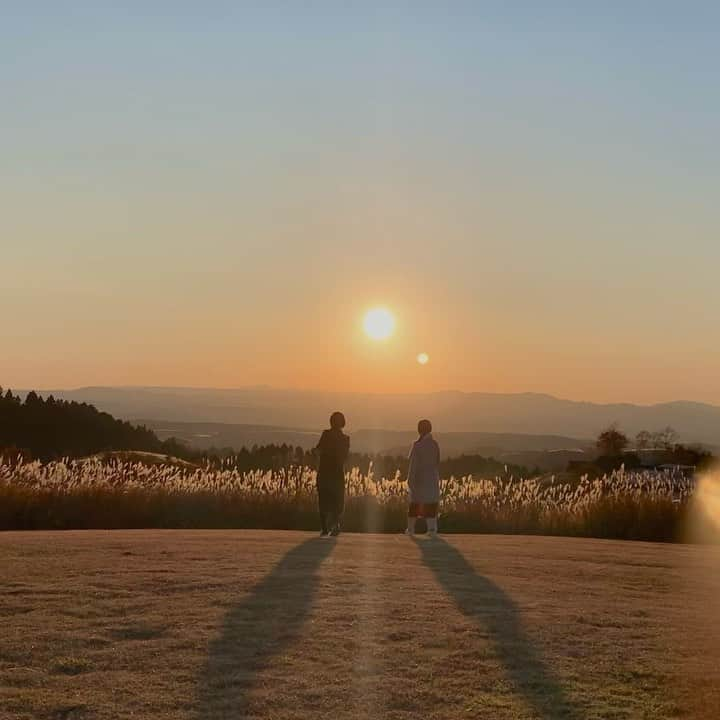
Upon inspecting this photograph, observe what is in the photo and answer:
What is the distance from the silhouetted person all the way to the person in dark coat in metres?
1.06

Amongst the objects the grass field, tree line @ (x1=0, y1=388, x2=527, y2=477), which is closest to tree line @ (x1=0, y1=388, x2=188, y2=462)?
tree line @ (x1=0, y1=388, x2=527, y2=477)

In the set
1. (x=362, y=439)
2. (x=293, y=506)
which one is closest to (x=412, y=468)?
(x=293, y=506)

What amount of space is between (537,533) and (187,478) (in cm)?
614

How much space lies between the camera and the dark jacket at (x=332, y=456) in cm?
1516

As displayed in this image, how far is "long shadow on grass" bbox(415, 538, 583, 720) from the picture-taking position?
20.7ft

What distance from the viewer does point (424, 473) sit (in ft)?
51.6

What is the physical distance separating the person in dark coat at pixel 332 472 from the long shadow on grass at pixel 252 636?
4436 mm

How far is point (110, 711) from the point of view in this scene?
6082mm

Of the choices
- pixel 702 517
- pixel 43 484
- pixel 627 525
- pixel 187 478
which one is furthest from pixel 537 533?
pixel 43 484

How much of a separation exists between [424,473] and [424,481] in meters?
0.11

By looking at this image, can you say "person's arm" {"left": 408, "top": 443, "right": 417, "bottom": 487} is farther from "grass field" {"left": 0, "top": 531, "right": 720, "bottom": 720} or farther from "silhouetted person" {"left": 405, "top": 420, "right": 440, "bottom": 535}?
"grass field" {"left": 0, "top": 531, "right": 720, "bottom": 720}

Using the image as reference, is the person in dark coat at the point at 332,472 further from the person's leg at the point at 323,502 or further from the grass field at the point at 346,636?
the grass field at the point at 346,636

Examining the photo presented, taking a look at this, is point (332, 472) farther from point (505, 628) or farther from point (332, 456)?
point (505, 628)

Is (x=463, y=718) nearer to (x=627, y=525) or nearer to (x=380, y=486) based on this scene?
(x=627, y=525)
